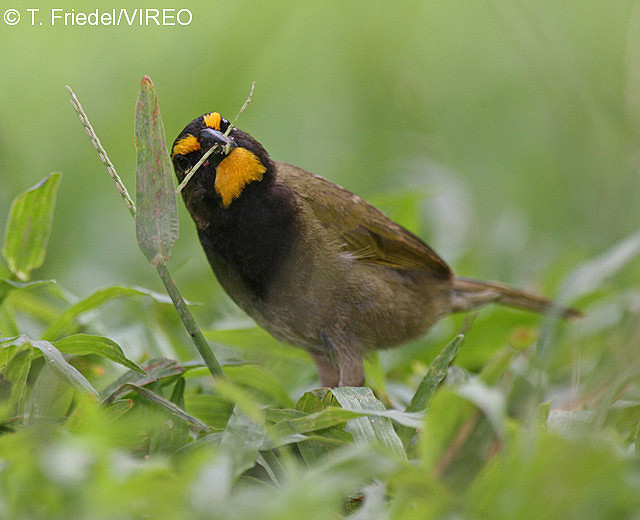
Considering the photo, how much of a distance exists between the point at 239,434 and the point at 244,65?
3.96m

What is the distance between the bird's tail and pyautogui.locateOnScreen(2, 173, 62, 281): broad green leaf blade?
1827mm

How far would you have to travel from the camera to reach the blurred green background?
4.16 m

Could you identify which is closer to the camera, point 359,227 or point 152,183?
point 152,183

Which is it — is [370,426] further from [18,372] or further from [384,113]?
[384,113]

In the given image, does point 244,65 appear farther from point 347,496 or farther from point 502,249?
point 347,496

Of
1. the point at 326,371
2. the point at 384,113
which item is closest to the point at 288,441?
the point at 326,371

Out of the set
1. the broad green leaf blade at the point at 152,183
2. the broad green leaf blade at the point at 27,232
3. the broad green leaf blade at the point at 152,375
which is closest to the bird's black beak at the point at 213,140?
the broad green leaf blade at the point at 27,232

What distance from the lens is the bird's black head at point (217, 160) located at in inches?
109

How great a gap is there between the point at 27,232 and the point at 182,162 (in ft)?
1.95

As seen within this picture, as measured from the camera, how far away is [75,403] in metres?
2.45

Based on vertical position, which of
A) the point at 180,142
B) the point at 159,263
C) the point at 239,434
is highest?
the point at 180,142

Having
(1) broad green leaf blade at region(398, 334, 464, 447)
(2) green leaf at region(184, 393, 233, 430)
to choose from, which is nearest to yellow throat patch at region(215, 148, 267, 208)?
(2) green leaf at region(184, 393, 233, 430)

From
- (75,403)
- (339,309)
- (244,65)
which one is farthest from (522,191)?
(75,403)

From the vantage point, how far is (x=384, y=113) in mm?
6715
